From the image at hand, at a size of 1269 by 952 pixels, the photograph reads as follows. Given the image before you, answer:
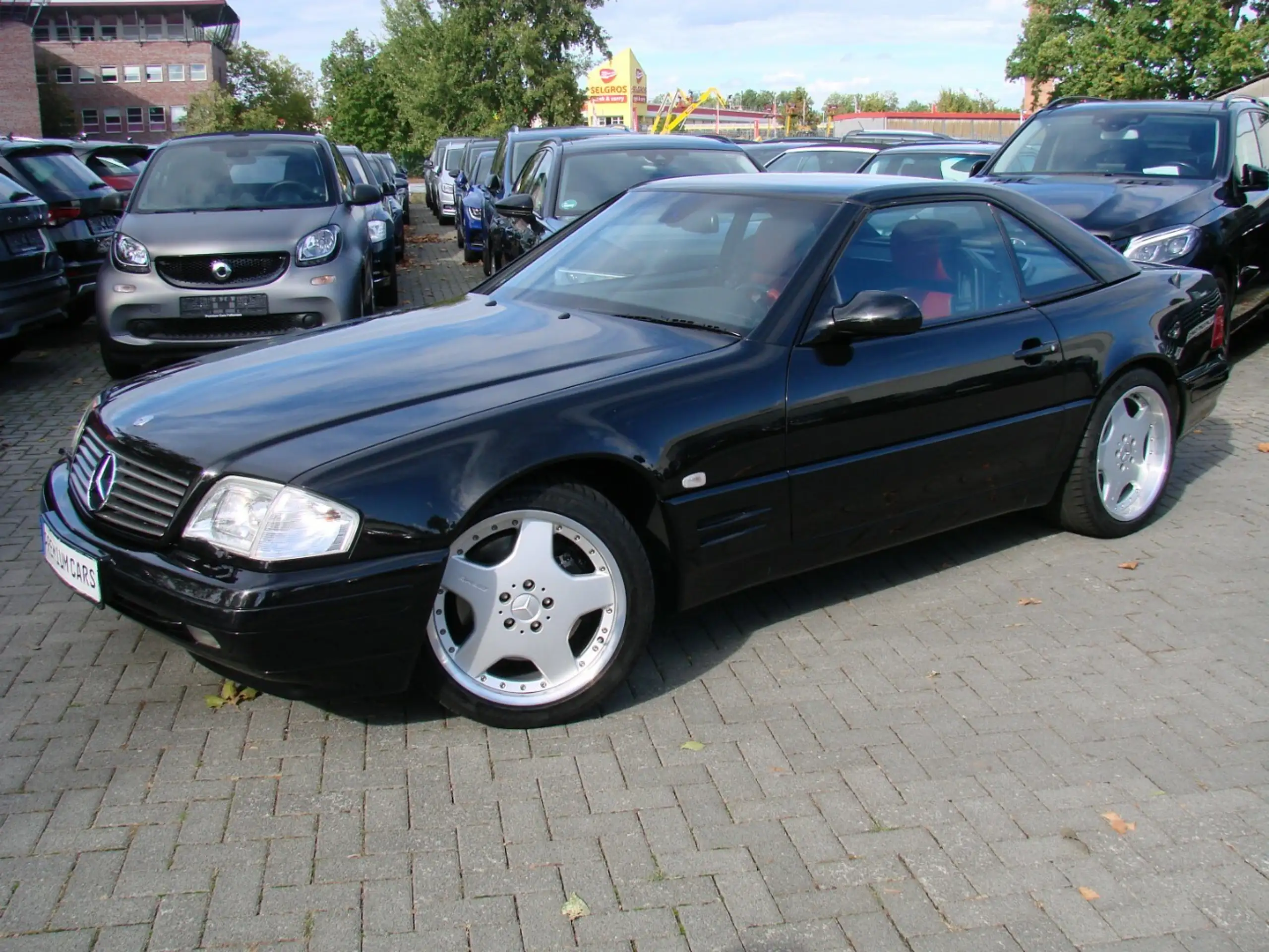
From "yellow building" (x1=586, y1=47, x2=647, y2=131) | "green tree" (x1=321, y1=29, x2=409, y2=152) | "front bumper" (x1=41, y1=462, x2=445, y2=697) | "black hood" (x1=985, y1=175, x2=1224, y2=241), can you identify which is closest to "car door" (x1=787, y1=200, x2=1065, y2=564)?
"front bumper" (x1=41, y1=462, x2=445, y2=697)

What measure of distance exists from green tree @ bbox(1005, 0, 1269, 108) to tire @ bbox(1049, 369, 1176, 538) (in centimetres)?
3160

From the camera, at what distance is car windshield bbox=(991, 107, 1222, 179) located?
8906 millimetres

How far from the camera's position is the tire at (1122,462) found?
5059 mm

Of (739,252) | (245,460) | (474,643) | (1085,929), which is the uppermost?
(739,252)

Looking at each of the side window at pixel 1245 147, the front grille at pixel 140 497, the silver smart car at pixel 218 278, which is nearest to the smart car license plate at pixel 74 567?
the front grille at pixel 140 497

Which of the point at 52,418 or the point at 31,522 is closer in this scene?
the point at 31,522

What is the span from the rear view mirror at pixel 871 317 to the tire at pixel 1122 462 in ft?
4.61

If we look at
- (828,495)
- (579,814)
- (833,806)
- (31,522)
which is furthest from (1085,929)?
(31,522)

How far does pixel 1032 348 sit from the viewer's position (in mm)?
4715

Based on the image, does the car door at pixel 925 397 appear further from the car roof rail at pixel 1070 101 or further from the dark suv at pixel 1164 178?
the car roof rail at pixel 1070 101

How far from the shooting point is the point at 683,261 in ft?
15.1

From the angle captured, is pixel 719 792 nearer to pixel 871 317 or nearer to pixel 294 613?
pixel 294 613

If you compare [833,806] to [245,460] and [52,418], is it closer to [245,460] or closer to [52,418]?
[245,460]

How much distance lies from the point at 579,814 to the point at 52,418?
19.6ft
